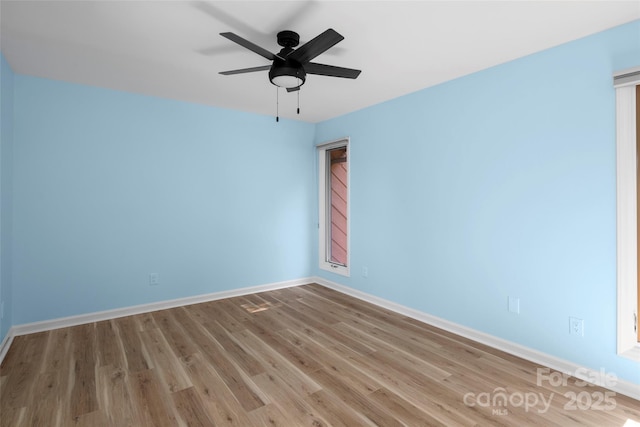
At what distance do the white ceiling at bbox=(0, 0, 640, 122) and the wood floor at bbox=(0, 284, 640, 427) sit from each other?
2.51 m

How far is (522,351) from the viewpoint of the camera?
2.65 m

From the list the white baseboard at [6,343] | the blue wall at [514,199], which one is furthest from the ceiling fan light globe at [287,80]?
the white baseboard at [6,343]

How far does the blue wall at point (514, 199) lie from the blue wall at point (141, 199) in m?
1.64

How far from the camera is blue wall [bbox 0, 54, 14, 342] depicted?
268cm

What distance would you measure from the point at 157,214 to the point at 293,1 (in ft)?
9.50

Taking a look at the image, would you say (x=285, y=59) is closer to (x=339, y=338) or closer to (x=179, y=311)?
(x=339, y=338)

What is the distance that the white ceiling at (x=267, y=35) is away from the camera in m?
2.02

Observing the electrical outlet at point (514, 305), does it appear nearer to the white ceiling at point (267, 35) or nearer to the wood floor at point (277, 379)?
the wood floor at point (277, 379)

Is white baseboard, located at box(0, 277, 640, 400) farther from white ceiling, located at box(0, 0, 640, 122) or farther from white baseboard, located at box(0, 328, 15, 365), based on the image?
white ceiling, located at box(0, 0, 640, 122)

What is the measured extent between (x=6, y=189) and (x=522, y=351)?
184 inches

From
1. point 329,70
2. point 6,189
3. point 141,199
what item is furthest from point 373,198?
point 6,189

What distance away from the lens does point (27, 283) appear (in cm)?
313

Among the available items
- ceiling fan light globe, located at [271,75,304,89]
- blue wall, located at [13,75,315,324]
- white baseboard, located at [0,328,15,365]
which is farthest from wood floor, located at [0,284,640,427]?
ceiling fan light globe, located at [271,75,304,89]

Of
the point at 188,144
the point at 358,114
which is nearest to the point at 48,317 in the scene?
the point at 188,144
